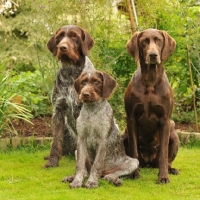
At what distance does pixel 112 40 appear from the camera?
1019 cm

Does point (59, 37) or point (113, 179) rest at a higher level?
point (59, 37)

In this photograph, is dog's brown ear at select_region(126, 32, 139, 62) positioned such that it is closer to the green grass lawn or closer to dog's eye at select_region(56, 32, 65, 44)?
dog's eye at select_region(56, 32, 65, 44)

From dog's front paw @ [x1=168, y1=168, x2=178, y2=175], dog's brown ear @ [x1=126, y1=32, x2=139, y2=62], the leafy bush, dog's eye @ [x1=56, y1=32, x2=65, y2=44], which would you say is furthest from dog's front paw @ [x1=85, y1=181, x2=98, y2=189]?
the leafy bush

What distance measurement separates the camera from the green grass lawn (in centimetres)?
588

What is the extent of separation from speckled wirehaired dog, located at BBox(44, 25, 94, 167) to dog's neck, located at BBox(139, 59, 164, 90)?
0.98 metres

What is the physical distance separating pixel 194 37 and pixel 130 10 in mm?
1521

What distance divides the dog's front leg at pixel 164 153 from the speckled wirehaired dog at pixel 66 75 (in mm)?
1255

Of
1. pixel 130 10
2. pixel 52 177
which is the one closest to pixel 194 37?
pixel 130 10

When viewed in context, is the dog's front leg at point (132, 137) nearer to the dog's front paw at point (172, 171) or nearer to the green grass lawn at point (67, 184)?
the green grass lawn at point (67, 184)

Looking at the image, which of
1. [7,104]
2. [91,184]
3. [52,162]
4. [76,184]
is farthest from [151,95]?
[7,104]

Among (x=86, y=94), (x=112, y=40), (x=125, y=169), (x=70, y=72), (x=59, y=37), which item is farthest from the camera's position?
(x=112, y=40)

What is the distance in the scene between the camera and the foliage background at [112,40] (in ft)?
29.7

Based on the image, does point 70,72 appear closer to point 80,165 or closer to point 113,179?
point 80,165

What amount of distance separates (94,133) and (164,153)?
937mm
